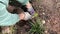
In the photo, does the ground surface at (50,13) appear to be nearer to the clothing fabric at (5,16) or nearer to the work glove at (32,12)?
the work glove at (32,12)

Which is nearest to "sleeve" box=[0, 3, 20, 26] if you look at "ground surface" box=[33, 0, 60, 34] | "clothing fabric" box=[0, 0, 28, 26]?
"clothing fabric" box=[0, 0, 28, 26]

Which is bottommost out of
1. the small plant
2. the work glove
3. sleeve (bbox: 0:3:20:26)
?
the small plant

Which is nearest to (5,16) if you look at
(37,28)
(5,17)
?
(5,17)

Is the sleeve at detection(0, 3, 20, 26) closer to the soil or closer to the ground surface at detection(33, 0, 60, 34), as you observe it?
the soil

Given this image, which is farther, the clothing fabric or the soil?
the soil

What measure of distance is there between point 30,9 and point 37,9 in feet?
0.39

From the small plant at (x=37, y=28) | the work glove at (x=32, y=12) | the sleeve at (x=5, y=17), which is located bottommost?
the small plant at (x=37, y=28)

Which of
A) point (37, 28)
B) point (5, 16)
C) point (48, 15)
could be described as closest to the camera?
point (5, 16)

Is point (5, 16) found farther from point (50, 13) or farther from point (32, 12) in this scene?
point (50, 13)

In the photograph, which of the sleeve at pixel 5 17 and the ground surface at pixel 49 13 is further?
the ground surface at pixel 49 13

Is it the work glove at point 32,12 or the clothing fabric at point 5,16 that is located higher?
the clothing fabric at point 5,16

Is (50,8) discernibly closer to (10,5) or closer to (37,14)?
(37,14)

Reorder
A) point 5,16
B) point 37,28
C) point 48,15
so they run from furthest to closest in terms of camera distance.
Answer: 1. point 48,15
2. point 37,28
3. point 5,16

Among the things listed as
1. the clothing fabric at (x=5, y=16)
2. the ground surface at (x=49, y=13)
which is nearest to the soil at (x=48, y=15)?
the ground surface at (x=49, y=13)
